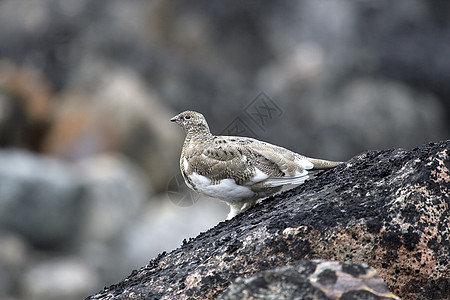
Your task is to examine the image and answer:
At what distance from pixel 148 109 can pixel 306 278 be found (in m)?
18.4

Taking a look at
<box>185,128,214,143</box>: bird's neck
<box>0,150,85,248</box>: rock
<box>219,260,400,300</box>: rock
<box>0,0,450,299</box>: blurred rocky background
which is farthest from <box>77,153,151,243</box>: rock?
<box>219,260,400,300</box>: rock

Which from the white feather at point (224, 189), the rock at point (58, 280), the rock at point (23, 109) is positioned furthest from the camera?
the rock at point (23, 109)

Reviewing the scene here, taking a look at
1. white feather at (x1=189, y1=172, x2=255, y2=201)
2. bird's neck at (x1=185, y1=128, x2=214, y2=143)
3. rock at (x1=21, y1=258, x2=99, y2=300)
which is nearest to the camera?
white feather at (x1=189, y1=172, x2=255, y2=201)

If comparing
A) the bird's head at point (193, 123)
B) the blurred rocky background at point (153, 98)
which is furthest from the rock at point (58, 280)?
the bird's head at point (193, 123)

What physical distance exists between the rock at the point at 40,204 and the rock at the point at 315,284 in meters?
14.2

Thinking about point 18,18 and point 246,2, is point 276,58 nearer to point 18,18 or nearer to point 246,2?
point 246,2

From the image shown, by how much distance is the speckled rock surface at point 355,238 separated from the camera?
162 inches

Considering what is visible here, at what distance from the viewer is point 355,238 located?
4195 millimetres

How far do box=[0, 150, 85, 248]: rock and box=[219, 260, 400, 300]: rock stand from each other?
1421 centimetres

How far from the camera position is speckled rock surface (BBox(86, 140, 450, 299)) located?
4.11 meters

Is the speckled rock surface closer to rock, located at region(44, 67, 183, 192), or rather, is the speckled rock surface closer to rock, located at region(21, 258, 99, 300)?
rock, located at region(21, 258, 99, 300)

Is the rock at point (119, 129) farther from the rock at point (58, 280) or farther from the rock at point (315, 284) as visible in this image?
the rock at point (315, 284)

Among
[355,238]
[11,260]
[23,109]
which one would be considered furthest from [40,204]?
[355,238]

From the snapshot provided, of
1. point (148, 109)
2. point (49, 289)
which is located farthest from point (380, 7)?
point (49, 289)
